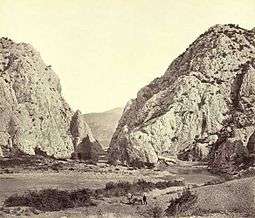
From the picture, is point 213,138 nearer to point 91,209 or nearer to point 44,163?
point 44,163

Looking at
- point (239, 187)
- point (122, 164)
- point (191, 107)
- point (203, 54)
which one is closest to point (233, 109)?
point (191, 107)

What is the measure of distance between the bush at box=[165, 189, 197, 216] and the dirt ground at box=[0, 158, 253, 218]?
33 centimetres

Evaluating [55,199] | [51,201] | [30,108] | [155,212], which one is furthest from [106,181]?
[30,108]

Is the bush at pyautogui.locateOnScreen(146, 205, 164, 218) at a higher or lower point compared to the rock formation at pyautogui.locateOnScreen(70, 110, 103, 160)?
lower

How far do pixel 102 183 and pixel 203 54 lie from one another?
42077mm

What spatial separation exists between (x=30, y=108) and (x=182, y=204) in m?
50.4

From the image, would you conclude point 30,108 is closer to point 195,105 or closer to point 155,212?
point 195,105

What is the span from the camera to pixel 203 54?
7544 centimetres

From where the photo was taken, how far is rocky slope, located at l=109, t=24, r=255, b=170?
60188mm

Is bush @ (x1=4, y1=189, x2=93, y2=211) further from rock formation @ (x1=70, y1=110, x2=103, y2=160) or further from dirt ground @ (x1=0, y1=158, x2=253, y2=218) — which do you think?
rock formation @ (x1=70, y1=110, x2=103, y2=160)

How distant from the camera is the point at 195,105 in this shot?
67.9 meters

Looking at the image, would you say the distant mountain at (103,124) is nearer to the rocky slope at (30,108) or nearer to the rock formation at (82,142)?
the rock formation at (82,142)

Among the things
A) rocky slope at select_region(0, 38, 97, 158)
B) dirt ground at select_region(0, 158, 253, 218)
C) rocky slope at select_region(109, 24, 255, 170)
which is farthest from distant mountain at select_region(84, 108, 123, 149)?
dirt ground at select_region(0, 158, 253, 218)

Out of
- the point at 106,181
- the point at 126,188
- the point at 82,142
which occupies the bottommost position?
the point at 106,181
